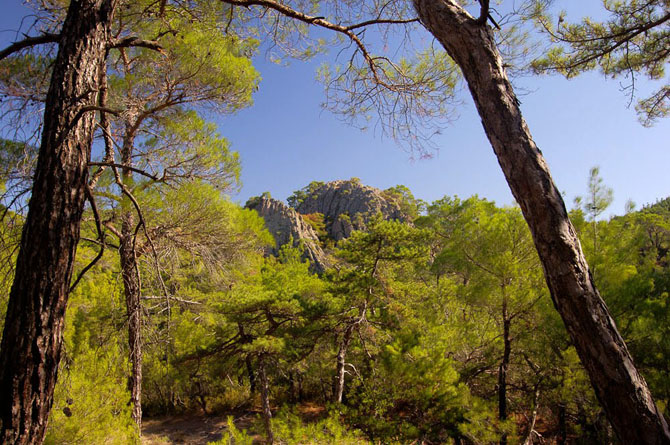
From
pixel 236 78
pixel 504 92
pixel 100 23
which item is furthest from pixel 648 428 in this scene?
pixel 236 78

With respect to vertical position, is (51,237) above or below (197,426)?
above

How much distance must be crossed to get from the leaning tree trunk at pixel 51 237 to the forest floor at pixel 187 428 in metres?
8.89

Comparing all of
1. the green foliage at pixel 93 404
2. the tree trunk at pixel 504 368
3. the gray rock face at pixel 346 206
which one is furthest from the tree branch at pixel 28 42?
the gray rock face at pixel 346 206

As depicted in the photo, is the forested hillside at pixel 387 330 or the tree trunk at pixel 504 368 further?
the tree trunk at pixel 504 368

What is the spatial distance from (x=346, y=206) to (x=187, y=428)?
114 ft

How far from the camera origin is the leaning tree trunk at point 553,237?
1164 mm

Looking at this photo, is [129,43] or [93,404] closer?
[129,43]

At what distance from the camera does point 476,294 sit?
571 cm

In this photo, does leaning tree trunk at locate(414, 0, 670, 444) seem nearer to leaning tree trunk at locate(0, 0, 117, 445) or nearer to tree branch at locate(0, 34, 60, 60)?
leaning tree trunk at locate(0, 0, 117, 445)

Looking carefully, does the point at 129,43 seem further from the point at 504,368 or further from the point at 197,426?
the point at 197,426

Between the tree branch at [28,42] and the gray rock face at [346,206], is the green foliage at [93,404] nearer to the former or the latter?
the tree branch at [28,42]

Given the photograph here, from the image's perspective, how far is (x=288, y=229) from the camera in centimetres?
3334

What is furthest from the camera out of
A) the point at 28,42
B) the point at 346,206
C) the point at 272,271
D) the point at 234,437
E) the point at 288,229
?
the point at 346,206

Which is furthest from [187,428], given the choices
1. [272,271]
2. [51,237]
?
A: [51,237]
